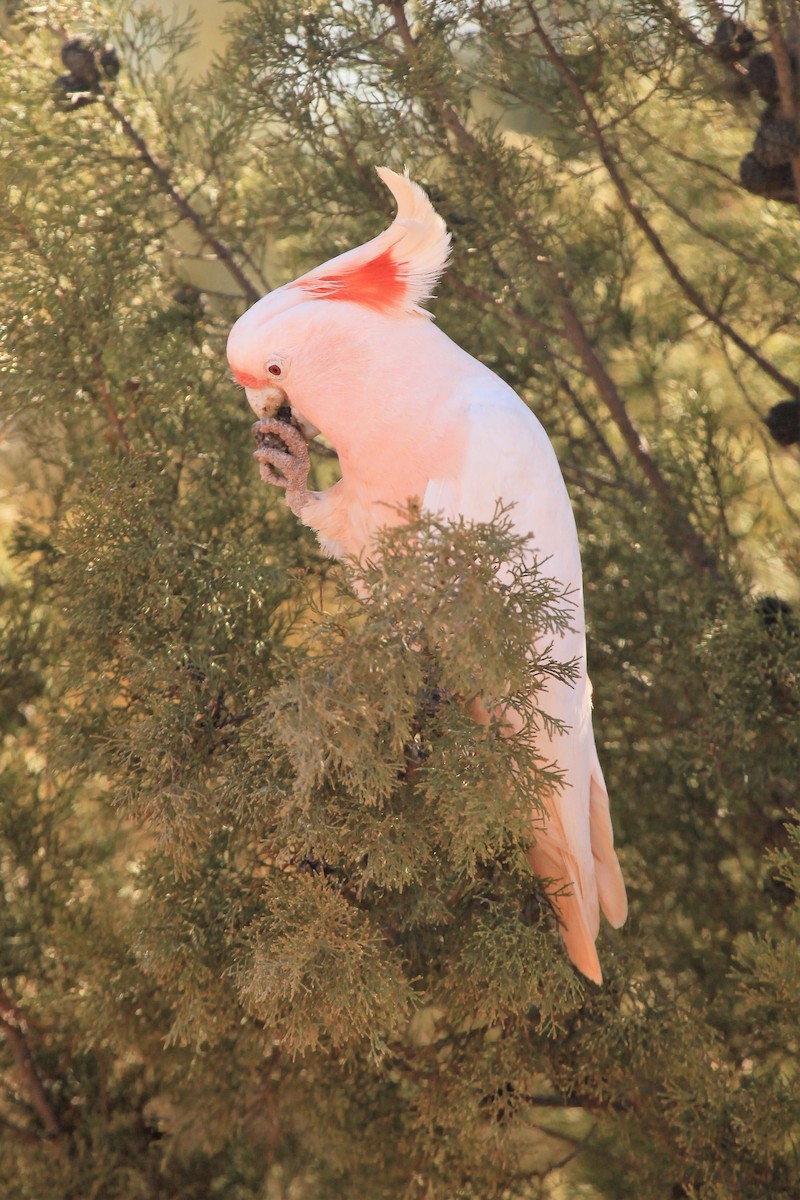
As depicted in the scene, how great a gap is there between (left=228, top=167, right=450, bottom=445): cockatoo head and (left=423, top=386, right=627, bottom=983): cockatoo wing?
10 centimetres

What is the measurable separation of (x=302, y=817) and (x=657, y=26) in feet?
3.34

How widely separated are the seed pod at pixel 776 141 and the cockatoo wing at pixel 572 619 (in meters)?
0.48

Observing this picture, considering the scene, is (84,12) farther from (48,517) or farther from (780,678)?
(780,678)

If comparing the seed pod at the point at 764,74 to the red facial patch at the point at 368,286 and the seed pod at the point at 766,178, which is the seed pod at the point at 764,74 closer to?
the seed pod at the point at 766,178

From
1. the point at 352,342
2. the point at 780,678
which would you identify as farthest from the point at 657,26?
the point at 780,678

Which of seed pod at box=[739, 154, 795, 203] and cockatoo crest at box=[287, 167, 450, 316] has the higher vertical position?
cockatoo crest at box=[287, 167, 450, 316]

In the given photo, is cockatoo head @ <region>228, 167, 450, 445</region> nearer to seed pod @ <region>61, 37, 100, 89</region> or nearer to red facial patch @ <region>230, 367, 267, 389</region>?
red facial patch @ <region>230, 367, 267, 389</region>

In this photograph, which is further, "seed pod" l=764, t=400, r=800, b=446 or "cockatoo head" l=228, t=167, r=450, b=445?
"seed pod" l=764, t=400, r=800, b=446

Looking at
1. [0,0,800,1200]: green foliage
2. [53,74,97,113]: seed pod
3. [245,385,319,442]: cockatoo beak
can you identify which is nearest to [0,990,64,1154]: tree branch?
[0,0,800,1200]: green foliage

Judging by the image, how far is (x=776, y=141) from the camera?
4.52 ft

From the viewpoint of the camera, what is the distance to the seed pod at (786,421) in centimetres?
155

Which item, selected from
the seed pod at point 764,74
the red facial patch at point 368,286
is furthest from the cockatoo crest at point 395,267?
the seed pod at point 764,74

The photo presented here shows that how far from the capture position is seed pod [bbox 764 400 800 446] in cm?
155

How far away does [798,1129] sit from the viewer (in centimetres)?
135
